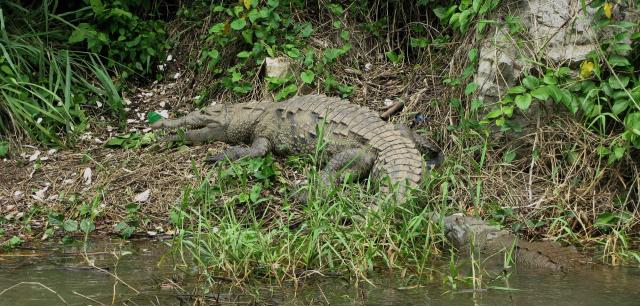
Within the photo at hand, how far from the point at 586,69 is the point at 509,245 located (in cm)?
142

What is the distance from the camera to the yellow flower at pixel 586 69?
586 centimetres

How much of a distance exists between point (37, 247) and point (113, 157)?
136cm

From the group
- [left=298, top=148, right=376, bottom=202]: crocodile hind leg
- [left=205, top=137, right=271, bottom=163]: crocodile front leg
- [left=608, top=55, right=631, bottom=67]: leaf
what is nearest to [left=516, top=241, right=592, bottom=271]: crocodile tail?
[left=608, top=55, right=631, bottom=67]: leaf

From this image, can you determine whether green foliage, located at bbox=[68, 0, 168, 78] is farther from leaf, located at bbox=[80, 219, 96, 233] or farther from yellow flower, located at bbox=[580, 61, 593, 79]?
yellow flower, located at bbox=[580, 61, 593, 79]

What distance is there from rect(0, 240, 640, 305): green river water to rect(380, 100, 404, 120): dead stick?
233 centimetres

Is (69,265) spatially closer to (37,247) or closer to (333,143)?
(37,247)

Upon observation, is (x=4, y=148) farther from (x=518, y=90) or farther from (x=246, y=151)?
(x=518, y=90)

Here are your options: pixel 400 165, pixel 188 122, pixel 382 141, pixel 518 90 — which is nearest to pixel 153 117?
pixel 188 122

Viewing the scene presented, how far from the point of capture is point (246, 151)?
704 cm

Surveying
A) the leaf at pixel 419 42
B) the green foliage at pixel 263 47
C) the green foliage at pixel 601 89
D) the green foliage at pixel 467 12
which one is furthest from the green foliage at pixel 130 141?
the green foliage at pixel 601 89

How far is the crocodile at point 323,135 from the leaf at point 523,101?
743 millimetres

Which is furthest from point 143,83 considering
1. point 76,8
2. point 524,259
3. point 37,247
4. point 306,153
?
point 524,259

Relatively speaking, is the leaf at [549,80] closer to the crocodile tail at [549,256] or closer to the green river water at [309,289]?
the crocodile tail at [549,256]

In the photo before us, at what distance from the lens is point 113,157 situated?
275 inches
